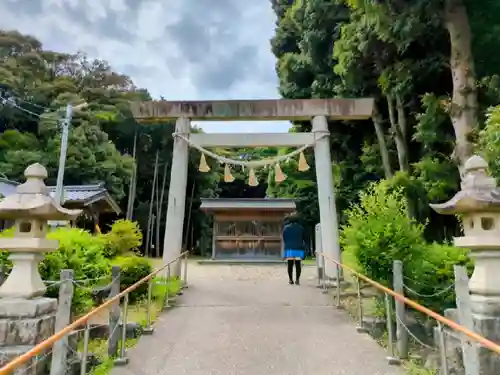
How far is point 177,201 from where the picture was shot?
35.2ft

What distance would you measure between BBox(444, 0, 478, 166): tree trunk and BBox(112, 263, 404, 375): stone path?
4957mm

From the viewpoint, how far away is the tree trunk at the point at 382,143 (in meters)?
14.4

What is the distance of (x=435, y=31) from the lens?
436 inches

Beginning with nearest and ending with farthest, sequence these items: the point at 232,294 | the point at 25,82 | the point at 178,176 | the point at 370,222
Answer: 1. the point at 370,222
2. the point at 232,294
3. the point at 178,176
4. the point at 25,82

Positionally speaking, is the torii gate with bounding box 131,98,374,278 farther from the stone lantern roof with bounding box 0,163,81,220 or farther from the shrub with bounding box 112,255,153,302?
the stone lantern roof with bounding box 0,163,81,220

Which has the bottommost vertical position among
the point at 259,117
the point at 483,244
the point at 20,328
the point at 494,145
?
the point at 20,328

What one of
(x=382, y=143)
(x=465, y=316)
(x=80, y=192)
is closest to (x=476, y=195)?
(x=465, y=316)

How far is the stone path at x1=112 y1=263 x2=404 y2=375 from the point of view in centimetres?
493

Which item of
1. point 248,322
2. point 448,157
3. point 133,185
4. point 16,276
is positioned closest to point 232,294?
point 248,322

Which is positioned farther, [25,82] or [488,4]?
[25,82]

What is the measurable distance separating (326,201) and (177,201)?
153 inches

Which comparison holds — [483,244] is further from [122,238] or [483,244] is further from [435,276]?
[122,238]

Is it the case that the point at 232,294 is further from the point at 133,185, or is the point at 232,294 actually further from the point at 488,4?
the point at 133,185

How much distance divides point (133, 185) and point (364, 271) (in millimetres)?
24499
